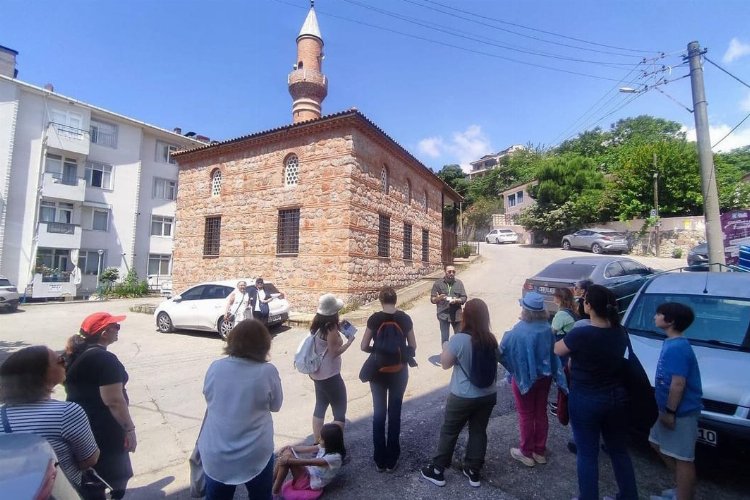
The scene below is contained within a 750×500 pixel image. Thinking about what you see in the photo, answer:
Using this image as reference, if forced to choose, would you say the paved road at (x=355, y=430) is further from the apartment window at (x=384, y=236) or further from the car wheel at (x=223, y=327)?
the apartment window at (x=384, y=236)

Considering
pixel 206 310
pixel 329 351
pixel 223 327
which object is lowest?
pixel 223 327

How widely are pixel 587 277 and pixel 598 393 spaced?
260 inches

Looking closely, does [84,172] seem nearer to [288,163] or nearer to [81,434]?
[288,163]

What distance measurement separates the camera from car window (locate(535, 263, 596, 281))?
8539mm

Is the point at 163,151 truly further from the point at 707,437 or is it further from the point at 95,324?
the point at 707,437

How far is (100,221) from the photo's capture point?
1017 inches

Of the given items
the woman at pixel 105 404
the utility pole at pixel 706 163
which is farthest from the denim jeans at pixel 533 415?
the utility pole at pixel 706 163

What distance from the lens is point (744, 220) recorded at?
9.48m

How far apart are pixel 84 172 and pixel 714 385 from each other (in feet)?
107

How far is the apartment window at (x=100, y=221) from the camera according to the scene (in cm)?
2552

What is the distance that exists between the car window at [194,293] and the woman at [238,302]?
1.53 m

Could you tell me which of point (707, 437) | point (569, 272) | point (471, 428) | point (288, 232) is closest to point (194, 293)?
point (288, 232)

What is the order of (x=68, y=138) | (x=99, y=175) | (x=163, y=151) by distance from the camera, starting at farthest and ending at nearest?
1. (x=163, y=151)
2. (x=99, y=175)
3. (x=68, y=138)

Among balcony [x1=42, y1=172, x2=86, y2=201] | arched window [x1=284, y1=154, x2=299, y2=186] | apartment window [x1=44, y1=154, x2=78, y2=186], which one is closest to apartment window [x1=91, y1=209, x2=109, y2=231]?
balcony [x1=42, y1=172, x2=86, y2=201]
